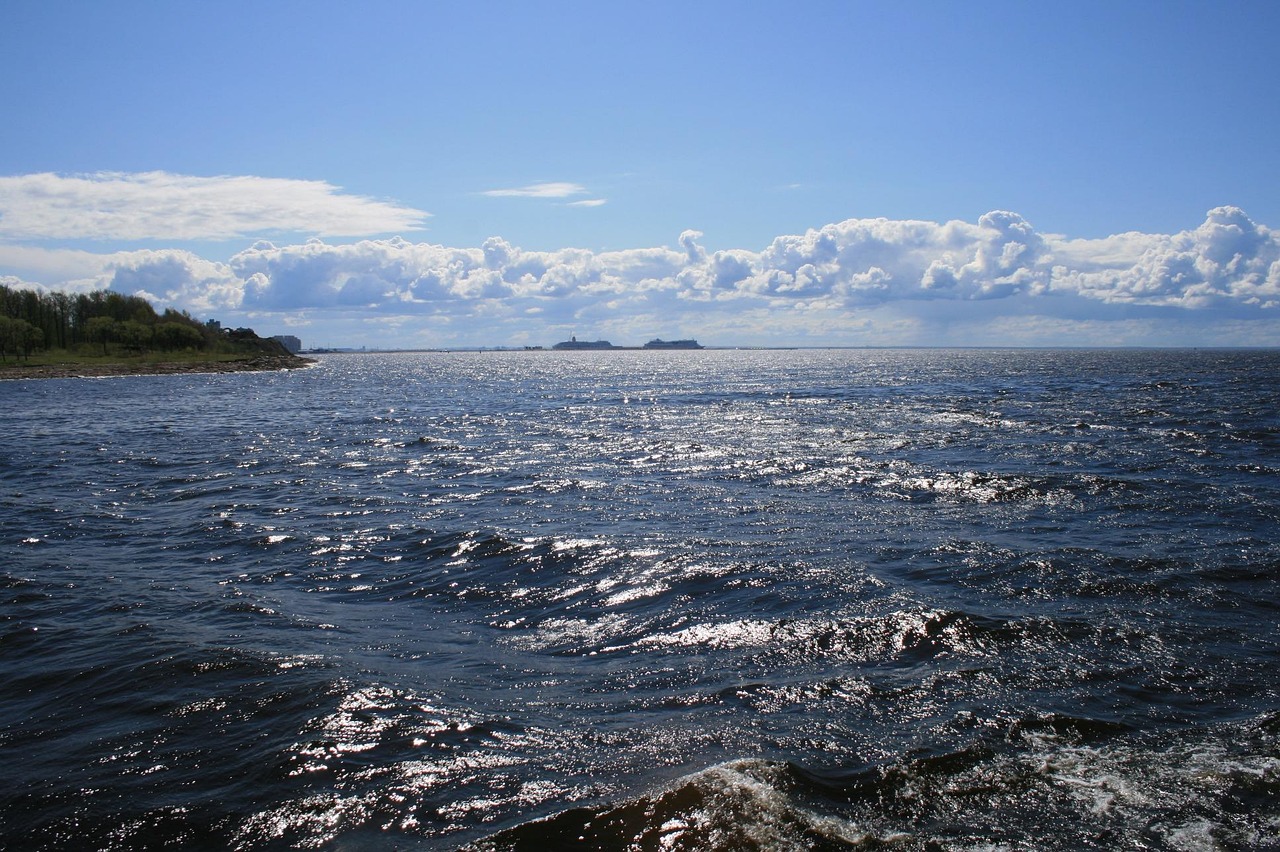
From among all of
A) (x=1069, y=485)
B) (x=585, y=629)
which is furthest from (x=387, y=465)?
(x=1069, y=485)

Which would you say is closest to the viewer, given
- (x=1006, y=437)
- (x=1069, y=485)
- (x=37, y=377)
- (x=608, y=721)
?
(x=608, y=721)

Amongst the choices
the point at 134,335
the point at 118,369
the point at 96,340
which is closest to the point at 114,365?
the point at 118,369

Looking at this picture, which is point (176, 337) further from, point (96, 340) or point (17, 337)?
point (17, 337)

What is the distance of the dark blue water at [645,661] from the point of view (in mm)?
7766

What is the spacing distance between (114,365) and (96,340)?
2873cm

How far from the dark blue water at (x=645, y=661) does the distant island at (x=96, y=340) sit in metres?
120

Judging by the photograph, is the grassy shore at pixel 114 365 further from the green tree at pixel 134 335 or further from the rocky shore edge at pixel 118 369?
the green tree at pixel 134 335

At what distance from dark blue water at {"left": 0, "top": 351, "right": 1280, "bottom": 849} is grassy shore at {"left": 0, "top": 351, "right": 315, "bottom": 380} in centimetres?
10643

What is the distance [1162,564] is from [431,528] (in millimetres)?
16972

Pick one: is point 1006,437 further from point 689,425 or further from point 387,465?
point 387,465

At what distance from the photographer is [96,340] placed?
15250 centimetres

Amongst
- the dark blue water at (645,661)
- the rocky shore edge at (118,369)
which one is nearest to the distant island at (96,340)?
the rocky shore edge at (118,369)

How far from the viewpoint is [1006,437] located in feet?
128

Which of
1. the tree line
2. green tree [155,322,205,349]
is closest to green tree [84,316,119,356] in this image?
the tree line
